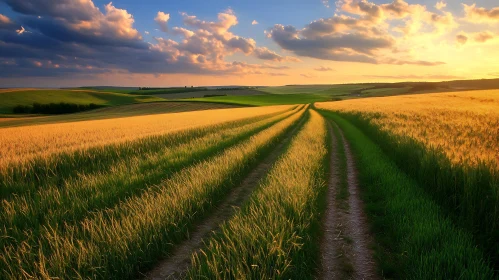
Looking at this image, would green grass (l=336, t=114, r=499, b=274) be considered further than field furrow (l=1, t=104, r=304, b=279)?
Yes

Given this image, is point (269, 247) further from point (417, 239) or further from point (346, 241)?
point (417, 239)

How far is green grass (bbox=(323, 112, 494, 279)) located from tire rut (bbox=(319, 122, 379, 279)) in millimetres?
194

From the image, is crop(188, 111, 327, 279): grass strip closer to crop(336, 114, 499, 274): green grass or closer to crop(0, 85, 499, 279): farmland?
crop(0, 85, 499, 279): farmland

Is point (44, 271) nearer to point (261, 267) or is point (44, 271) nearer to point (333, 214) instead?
point (261, 267)

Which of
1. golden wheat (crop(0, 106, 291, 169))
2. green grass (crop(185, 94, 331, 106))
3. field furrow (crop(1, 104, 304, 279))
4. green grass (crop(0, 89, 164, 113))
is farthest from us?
green grass (crop(185, 94, 331, 106))

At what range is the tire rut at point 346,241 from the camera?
13.1 feet

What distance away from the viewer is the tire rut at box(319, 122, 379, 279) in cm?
399

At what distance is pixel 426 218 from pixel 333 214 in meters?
1.81

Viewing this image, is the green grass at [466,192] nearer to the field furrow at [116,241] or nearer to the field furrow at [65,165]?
the field furrow at [116,241]

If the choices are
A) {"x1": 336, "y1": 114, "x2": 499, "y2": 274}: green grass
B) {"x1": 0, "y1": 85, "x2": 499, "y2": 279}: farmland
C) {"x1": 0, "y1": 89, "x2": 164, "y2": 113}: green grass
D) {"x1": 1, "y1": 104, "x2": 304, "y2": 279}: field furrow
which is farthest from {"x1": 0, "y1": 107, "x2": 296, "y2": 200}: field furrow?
{"x1": 0, "y1": 89, "x2": 164, "y2": 113}: green grass

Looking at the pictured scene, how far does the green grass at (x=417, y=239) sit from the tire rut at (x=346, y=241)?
0.64ft

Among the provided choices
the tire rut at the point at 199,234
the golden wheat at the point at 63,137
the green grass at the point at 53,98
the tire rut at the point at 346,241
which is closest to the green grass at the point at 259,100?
the green grass at the point at 53,98

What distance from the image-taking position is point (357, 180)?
8.76 meters

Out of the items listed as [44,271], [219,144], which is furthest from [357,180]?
[44,271]
